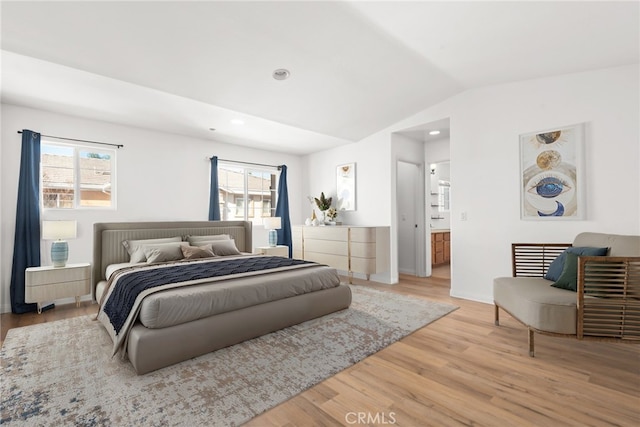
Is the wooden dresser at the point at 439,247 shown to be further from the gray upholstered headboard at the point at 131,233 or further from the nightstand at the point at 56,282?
the nightstand at the point at 56,282

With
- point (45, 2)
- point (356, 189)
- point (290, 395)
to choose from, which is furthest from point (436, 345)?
point (45, 2)

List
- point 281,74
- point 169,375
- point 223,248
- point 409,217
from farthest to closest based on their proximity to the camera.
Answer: point 409,217 → point 223,248 → point 281,74 → point 169,375

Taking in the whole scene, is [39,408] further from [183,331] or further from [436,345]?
[436,345]

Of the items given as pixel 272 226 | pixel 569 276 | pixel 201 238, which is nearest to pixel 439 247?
pixel 272 226

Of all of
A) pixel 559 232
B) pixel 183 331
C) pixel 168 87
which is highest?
pixel 168 87

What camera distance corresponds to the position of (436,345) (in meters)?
2.67

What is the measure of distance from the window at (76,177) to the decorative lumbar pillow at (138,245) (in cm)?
76

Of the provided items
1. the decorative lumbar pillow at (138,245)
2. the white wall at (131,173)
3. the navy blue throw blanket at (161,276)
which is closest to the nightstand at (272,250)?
the white wall at (131,173)

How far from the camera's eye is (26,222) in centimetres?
371

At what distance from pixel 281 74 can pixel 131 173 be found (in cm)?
281

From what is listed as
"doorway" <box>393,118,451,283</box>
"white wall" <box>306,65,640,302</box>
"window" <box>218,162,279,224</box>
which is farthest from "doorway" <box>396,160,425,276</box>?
"window" <box>218,162,279,224</box>

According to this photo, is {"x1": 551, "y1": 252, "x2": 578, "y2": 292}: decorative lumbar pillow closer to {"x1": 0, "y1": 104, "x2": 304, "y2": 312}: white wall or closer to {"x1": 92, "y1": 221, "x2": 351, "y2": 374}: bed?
{"x1": 92, "y1": 221, "x2": 351, "y2": 374}: bed

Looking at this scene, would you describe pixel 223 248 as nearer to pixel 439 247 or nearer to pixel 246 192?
pixel 246 192

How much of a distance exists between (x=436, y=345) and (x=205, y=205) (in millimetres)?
4213
